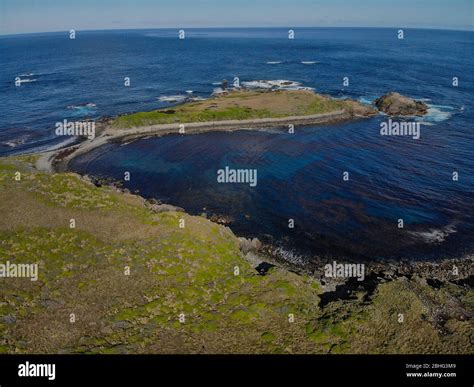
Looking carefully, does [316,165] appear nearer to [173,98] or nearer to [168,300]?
[168,300]

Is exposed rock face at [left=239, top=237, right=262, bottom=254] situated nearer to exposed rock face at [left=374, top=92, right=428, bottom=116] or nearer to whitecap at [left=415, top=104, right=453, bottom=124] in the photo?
whitecap at [left=415, top=104, right=453, bottom=124]

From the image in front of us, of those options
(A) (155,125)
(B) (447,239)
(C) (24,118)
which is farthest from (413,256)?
(C) (24,118)

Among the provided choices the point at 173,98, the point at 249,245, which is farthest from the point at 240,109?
the point at 249,245

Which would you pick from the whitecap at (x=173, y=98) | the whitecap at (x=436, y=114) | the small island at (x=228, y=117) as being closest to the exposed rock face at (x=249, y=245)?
the small island at (x=228, y=117)

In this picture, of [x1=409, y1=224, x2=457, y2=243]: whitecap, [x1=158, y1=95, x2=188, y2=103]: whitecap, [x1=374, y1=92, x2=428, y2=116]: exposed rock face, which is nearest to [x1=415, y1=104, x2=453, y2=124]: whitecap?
[x1=374, y1=92, x2=428, y2=116]: exposed rock face

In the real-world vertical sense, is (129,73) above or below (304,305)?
above

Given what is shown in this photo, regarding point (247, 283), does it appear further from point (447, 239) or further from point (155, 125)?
point (155, 125)
